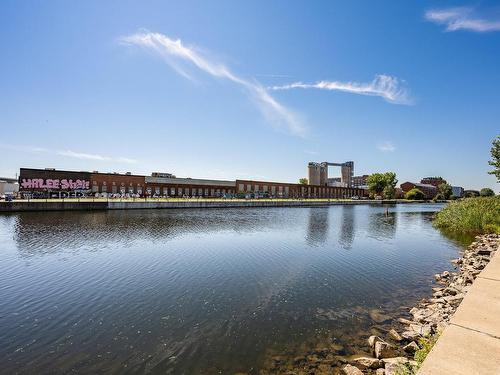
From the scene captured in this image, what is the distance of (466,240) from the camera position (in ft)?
87.4

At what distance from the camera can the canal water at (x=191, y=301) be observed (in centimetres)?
764

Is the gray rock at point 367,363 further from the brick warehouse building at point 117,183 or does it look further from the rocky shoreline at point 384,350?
the brick warehouse building at point 117,183

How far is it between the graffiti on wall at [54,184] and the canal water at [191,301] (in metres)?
48.9

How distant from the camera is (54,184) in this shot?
6397 cm

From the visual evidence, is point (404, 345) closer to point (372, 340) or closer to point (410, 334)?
point (410, 334)

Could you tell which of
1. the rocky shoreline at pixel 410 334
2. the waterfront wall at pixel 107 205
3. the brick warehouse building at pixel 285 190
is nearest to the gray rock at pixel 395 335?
the rocky shoreline at pixel 410 334

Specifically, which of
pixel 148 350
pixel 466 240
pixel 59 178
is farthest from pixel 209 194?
pixel 148 350

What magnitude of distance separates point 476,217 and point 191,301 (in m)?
33.0

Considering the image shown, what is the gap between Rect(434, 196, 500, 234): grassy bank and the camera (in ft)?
97.3

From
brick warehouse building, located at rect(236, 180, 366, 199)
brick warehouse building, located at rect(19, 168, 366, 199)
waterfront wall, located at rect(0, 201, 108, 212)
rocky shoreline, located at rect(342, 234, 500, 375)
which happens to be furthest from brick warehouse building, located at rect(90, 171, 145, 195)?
rocky shoreline, located at rect(342, 234, 500, 375)

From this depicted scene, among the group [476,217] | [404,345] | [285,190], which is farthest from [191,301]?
[285,190]

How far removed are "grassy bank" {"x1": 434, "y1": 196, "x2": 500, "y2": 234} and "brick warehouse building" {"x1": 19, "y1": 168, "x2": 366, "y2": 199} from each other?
67.4 metres

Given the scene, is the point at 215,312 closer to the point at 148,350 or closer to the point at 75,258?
the point at 148,350

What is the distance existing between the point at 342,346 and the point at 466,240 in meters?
25.4
